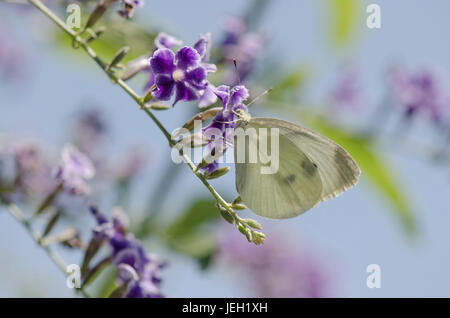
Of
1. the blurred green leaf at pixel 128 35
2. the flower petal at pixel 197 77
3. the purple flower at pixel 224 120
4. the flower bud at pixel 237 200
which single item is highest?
the blurred green leaf at pixel 128 35

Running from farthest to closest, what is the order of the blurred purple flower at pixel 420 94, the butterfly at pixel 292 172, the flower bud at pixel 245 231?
1. the blurred purple flower at pixel 420 94
2. the butterfly at pixel 292 172
3. the flower bud at pixel 245 231

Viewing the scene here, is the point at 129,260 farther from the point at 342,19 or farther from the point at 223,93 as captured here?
the point at 342,19

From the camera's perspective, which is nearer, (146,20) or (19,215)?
(19,215)

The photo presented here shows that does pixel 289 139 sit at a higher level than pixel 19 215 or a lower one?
higher

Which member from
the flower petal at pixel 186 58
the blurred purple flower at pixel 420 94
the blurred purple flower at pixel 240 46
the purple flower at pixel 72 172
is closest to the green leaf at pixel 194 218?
the blurred purple flower at pixel 240 46

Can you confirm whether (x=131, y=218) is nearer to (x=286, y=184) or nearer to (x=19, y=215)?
(x=19, y=215)

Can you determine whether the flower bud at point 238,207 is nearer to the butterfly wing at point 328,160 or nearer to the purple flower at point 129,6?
the butterfly wing at point 328,160

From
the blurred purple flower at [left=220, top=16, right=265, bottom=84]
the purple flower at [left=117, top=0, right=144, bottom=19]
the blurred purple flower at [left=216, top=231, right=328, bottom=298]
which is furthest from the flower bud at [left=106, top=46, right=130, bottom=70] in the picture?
the blurred purple flower at [left=216, top=231, right=328, bottom=298]

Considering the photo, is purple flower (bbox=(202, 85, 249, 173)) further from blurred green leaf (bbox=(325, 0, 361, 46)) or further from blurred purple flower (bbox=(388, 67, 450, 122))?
blurred purple flower (bbox=(388, 67, 450, 122))
